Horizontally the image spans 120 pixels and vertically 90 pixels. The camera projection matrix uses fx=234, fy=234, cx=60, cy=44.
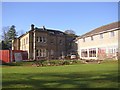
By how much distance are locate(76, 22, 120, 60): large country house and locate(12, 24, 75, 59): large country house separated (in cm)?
715

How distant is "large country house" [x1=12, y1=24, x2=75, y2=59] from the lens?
57312 millimetres

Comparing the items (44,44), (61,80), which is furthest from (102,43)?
(61,80)

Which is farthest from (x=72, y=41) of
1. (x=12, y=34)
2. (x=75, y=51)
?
(x=12, y=34)

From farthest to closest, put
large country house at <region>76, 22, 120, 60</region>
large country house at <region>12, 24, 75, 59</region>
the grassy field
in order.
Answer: large country house at <region>12, 24, 75, 59</region>, large country house at <region>76, 22, 120, 60</region>, the grassy field

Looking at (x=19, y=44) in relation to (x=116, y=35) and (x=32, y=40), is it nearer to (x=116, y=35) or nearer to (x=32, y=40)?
(x=32, y=40)

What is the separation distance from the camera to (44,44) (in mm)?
58875

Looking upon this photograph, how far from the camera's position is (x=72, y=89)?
9.67m

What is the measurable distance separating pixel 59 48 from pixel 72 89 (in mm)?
54839

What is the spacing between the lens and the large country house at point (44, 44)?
2256 inches

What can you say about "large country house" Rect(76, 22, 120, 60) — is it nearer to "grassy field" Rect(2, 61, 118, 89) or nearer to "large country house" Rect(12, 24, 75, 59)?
"large country house" Rect(12, 24, 75, 59)

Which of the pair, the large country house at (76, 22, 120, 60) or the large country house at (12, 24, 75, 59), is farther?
the large country house at (12, 24, 75, 59)

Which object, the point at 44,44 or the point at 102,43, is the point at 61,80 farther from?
the point at 44,44

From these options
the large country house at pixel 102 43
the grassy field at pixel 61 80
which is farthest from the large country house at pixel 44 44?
the grassy field at pixel 61 80

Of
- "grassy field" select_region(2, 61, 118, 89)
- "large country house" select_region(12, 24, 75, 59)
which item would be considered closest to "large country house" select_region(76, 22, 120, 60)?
"large country house" select_region(12, 24, 75, 59)
